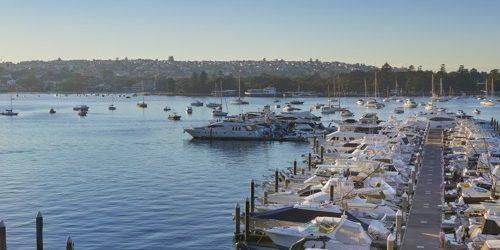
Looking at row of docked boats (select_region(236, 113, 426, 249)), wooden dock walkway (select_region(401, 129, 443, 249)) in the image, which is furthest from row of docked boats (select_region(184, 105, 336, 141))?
wooden dock walkway (select_region(401, 129, 443, 249))

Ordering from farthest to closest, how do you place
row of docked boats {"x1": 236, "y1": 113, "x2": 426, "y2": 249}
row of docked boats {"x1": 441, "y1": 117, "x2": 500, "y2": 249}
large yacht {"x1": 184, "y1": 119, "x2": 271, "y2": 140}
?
large yacht {"x1": 184, "y1": 119, "x2": 271, "y2": 140} < row of docked boats {"x1": 441, "y1": 117, "x2": 500, "y2": 249} < row of docked boats {"x1": 236, "y1": 113, "x2": 426, "y2": 249}

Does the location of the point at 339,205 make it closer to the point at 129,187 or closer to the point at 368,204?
the point at 368,204

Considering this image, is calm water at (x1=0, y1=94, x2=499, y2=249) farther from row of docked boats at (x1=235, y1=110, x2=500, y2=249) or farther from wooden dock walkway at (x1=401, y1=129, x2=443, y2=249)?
wooden dock walkway at (x1=401, y1=129, x2=443, y2=249)

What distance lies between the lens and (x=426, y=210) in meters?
28.4

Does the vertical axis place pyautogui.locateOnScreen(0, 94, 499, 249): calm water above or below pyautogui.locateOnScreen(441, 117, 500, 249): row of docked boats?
below

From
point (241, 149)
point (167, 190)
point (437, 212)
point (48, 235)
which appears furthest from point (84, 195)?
point (241, 149)

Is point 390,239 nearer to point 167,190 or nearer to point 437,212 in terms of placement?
point 437,212

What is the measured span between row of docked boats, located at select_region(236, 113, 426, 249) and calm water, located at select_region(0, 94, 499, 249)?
2.03m

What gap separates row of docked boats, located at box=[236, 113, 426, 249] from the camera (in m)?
22.5

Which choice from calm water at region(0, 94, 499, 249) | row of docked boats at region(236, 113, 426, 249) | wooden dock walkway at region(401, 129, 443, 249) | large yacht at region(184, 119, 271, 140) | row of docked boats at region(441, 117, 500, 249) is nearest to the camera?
row of docked boats at region(236, 113, 426, 249)

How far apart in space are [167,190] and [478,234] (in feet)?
66.4

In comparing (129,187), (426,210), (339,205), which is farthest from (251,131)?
(339,205)

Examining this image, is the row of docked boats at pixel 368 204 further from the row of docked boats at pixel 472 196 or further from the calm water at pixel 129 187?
the calm water at pixel 129 187

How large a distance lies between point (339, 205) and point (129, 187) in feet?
54.5
